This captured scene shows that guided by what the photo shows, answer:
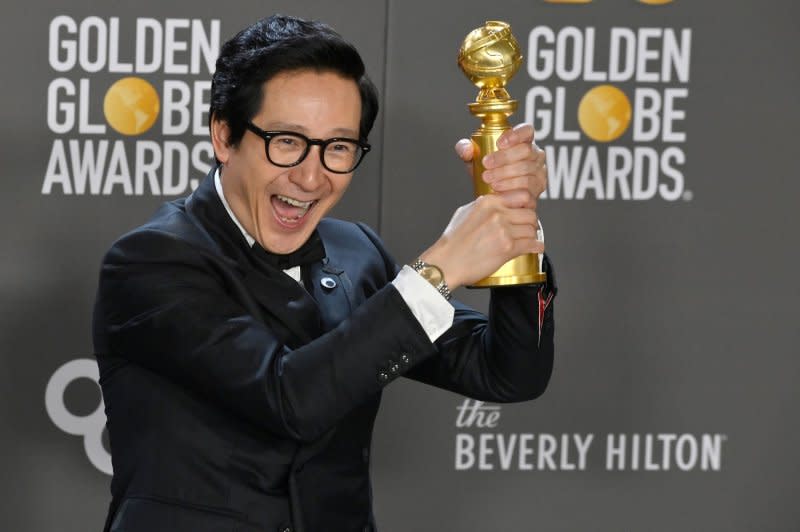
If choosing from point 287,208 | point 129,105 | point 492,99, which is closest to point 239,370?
point 287,208

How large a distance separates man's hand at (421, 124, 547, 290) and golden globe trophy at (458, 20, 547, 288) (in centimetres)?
3

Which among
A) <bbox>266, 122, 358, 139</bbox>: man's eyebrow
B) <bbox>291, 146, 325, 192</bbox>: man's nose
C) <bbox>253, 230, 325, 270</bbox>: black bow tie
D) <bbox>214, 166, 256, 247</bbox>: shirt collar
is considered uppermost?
<bbox>266, 122, 358, 139</bbox>: man's eyebrow

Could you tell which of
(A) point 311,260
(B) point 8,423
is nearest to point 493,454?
(B) point 8,423

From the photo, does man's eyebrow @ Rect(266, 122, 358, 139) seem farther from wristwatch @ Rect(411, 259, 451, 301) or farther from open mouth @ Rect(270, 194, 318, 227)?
wristwatch @ Rect(411, 259, 451, 301)

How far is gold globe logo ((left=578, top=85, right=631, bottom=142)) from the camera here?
292 cm

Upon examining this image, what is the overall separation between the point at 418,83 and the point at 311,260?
1180mm

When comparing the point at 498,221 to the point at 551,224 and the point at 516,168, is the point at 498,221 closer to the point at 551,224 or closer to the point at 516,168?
the point at 516,168

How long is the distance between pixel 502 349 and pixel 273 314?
0.34 metres

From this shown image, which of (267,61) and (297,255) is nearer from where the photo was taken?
(267,61)

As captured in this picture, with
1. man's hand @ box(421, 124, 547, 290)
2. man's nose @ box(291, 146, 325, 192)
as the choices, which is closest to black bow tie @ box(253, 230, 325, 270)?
man's nose @ box(291, 146, 325, 192)

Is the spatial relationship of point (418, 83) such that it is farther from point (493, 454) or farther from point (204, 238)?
point (204, 238)

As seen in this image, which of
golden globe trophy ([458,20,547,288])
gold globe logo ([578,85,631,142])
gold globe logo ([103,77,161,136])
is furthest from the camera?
gold globe logo ([578,85,631,142])

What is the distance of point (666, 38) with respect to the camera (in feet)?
9.61

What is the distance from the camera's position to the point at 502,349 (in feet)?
5.95
